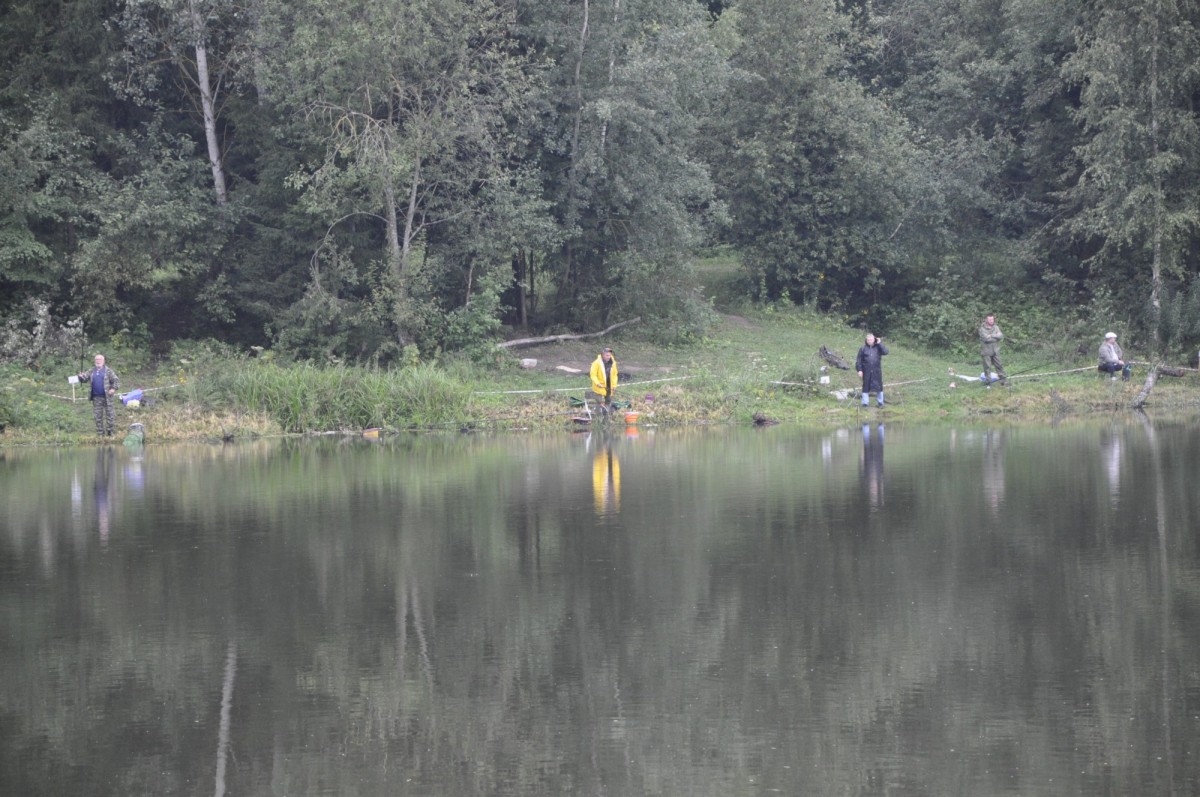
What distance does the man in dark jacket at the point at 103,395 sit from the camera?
27.7 m

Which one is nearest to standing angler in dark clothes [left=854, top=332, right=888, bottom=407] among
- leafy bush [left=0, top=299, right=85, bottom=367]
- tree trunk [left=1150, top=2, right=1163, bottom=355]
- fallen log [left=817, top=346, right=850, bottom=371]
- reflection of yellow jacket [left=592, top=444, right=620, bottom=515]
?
fallen log [left=817, top=346, right=850, bottom=371]

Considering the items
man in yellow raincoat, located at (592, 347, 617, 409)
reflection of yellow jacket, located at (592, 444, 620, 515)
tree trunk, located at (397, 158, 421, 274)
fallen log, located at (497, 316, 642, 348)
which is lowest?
reflection of yellow jacket, located at (592, 444, 620, 515)

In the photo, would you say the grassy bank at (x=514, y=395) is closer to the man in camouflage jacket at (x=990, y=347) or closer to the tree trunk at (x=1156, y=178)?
the man in camouflage jacket at (x=990, y=347)

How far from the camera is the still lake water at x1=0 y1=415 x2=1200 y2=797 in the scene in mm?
8219

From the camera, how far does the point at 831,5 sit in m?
41.0

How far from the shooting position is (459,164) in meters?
34.8

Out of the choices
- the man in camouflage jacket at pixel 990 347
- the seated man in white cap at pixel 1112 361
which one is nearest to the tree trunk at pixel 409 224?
the man in camouflage jacket at pixel 990 347

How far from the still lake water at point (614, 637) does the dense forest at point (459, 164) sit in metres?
15.3

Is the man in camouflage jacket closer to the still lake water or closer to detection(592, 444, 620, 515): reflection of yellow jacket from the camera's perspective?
detection(592, 444, 620, 515): reflection of yellow jacket

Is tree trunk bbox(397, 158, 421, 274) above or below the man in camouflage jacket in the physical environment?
above

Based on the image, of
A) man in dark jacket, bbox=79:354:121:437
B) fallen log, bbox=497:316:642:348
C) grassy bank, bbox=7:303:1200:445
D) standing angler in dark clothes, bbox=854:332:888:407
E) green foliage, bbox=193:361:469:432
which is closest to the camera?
man in dark jacket, bbox=79:354:121:437

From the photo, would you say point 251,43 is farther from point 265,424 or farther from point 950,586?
point 950,586

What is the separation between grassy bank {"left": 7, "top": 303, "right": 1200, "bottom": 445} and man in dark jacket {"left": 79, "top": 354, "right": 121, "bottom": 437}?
340 mm

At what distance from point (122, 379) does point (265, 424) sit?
566cm
